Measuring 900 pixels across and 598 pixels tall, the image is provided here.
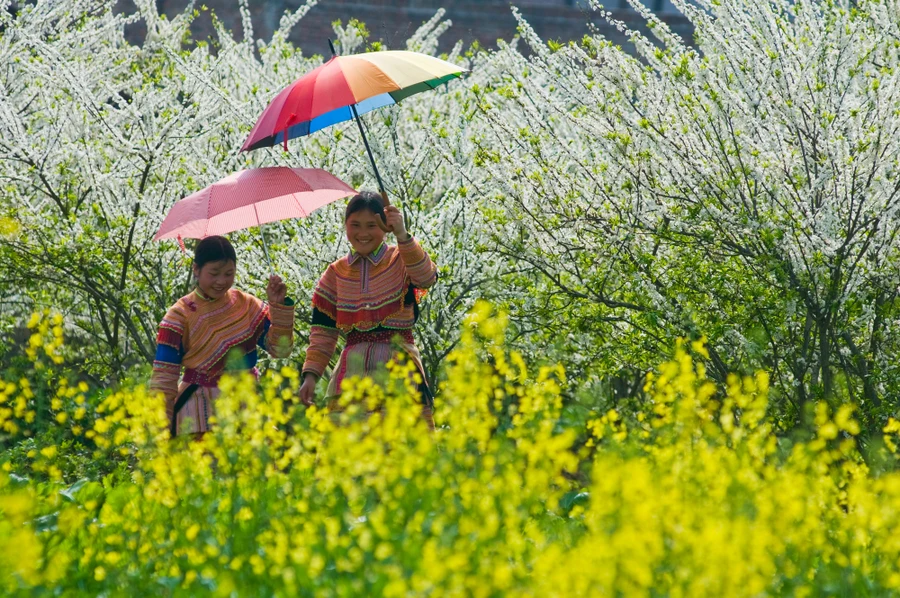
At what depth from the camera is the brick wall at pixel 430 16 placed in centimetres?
1817

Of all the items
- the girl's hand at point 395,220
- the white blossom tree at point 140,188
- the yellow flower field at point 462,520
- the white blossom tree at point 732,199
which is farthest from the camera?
the white blossom tree at point 140,188

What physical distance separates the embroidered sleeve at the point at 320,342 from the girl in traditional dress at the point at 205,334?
0.12m

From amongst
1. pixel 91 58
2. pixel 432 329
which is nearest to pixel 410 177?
pixel 432 329

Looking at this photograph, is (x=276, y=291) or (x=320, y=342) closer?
(x=276, y=291)

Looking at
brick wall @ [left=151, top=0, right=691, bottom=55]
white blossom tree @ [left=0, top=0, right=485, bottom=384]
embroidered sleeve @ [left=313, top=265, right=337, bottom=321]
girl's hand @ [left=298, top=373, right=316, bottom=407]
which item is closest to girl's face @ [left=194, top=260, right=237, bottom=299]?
embroidered sleeve @ [left=313, top=265, right=337, bottom=321]

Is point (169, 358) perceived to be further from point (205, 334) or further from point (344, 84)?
point (344, 84)

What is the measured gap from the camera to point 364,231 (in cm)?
467

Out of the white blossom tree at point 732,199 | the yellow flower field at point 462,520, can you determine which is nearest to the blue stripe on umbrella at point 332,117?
the white blossom tree at point 732,199

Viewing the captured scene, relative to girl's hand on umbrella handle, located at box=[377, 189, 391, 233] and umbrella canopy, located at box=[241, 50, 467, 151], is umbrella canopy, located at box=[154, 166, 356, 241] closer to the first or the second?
umbrella canopy, located at box=[241, 50, 467, 151]

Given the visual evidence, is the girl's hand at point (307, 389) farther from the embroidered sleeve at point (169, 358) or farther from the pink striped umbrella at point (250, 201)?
the pink striped umbrella at point (250, 201)

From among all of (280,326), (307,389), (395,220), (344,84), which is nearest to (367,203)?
(395,220)

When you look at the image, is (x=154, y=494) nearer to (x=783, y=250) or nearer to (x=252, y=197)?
(x=252, y=197)

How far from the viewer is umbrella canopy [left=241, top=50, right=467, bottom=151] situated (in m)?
4.69

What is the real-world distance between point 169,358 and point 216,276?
0.38 m
